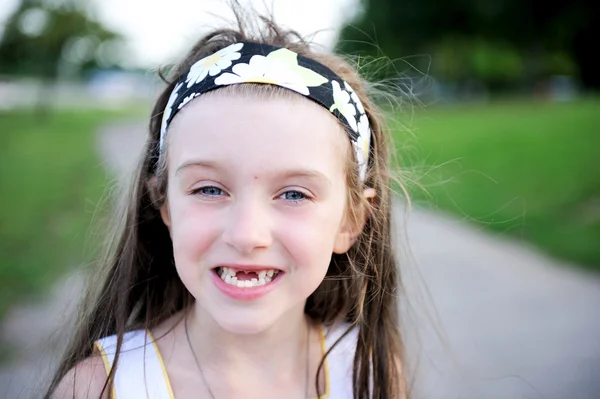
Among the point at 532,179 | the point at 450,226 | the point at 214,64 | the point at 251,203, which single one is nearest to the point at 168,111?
the point at 214,64

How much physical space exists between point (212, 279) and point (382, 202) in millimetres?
711

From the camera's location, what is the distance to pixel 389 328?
2.12 m

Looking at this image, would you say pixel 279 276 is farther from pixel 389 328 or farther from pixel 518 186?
pixel 518 186

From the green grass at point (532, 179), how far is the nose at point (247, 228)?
0.96 m

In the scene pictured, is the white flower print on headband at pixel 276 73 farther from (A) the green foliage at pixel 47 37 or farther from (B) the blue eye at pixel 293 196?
(A) the green foliage at pixel 47 37

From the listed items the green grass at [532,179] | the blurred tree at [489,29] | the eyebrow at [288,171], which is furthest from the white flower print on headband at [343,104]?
the blurred tree at [489,29]

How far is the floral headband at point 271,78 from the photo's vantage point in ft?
5.43

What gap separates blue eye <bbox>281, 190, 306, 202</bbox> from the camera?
63.4 inches

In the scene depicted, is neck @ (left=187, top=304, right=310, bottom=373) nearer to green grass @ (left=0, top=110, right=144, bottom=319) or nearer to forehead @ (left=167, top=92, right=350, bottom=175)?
forehead @ (left=167, top=92, right=350, bottom=175)

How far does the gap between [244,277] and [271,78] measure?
1.82 feet

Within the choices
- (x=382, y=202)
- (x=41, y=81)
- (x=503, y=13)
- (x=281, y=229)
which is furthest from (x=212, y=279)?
(x=503, y=13)

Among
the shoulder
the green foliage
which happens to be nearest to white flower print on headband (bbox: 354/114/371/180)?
the shoulder

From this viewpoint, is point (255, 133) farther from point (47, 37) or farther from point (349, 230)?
point (47, 37)

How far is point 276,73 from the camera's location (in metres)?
1.67
